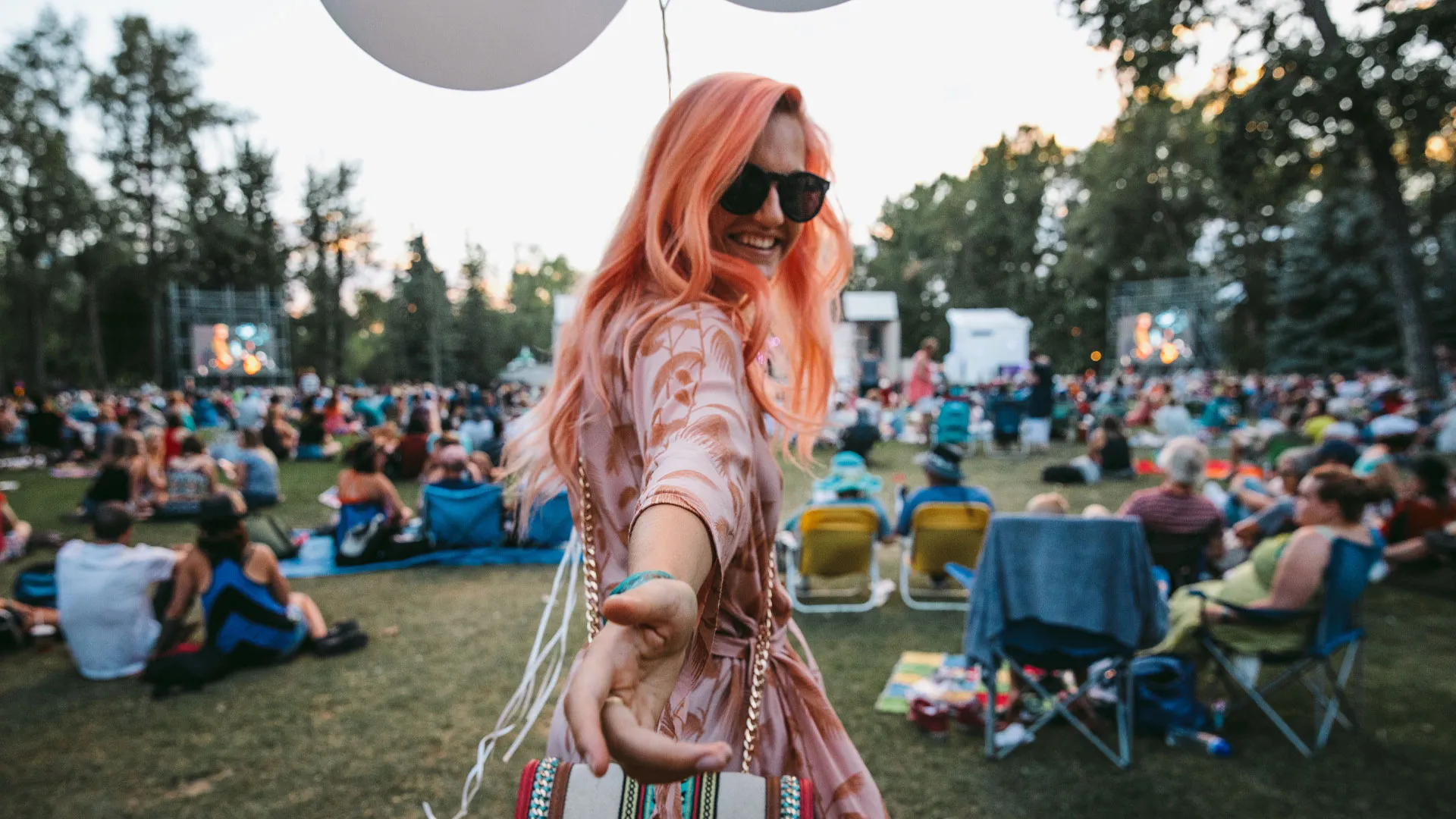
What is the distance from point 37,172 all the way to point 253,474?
28.5m

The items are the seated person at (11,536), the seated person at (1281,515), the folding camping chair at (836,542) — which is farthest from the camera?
the seated person at (11,536)

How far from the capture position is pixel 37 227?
30.1 m

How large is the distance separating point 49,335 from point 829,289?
191 feet

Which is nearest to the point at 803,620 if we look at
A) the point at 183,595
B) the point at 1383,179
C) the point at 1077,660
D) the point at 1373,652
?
the point at 1077,660

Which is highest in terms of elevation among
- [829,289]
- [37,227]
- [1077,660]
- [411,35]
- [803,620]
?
[37,227]

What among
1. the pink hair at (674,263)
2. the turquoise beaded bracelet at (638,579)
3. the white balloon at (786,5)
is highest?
the white balloon at (786,5)

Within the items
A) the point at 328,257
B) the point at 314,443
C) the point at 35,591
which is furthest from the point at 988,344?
the point at 328,257

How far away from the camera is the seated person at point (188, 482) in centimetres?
989

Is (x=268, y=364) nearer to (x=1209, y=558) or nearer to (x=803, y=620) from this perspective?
(x=803, y=620)

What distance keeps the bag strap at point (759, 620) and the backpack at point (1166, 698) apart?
Result: 143 inches

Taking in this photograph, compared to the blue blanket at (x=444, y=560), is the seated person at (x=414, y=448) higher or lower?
higher

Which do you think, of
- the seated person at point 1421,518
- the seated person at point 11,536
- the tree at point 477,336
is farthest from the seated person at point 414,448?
the tree at point 477,336

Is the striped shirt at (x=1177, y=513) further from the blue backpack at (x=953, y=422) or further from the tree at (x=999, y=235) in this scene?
the tree at (x=999, y=235)

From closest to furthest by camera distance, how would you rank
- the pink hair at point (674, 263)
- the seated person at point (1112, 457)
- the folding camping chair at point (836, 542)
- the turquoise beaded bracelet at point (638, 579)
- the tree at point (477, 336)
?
the turquoise beaded bracelet at point (638, 579)
the pink hair at point (674, 263)
the folding camping chair at point (836, 542)
the seated person at point (1112, 457)
the tree at point (477, 336)
